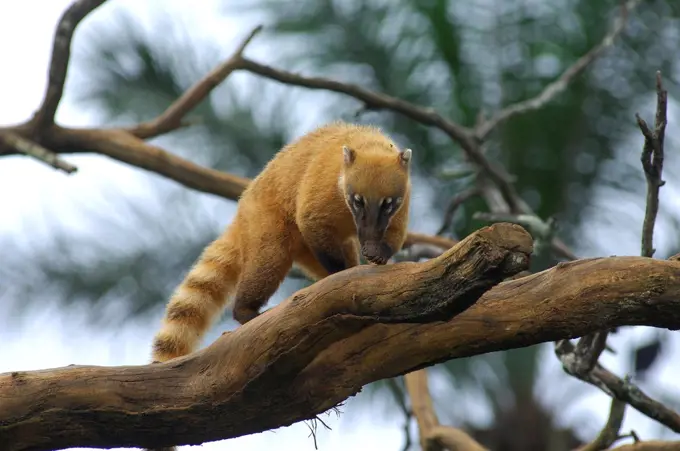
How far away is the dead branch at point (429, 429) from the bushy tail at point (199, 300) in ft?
5.59

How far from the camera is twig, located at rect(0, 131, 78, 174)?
789cm

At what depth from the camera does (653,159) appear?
538 cm

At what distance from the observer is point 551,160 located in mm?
14180

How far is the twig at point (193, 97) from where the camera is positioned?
9.27 meters

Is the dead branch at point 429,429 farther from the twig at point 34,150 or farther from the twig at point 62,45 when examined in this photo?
the twig at point 62,45

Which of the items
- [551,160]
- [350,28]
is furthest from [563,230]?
[350,28]

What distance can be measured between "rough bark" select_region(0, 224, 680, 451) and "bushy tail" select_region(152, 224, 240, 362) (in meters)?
1.27

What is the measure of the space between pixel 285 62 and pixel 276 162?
7615 millimetres

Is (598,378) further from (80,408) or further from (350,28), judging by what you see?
(350,28)

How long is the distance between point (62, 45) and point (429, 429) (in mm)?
4452

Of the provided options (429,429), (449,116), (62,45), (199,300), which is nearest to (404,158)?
(199,300)

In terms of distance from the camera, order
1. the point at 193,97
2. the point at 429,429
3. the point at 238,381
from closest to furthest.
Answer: the point at 238,381 → the point at 429,429 → the point at 193,97

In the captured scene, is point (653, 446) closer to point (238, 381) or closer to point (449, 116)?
point (238, 381)

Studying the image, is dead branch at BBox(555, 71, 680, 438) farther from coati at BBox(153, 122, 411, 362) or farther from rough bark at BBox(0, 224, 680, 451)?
rough bark at BBox(0, 224, 680, 451)
